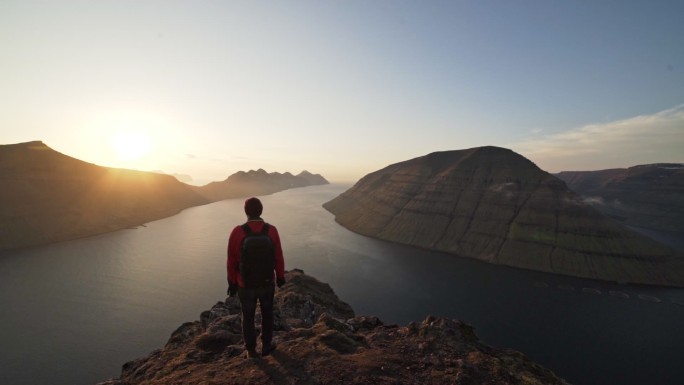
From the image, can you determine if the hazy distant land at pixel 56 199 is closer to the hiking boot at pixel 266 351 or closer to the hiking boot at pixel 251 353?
the hiking boot at pixel 251 353

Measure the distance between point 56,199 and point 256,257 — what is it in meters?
166

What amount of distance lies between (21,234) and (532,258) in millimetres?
175184

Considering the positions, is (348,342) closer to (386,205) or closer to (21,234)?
(386,205)

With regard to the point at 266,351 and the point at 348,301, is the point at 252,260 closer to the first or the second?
the point at 266,351

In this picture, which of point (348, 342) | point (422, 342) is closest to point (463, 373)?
point (422, 342)

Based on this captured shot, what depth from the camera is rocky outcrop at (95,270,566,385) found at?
891 centimetres

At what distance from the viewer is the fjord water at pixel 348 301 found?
153 ft

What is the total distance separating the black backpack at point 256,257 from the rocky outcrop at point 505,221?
104 m

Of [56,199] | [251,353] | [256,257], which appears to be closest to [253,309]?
[256,257]

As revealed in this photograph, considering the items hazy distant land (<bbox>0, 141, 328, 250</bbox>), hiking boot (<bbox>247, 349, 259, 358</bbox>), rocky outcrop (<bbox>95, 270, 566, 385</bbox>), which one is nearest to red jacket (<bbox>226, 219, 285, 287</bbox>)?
hiking boot (<bbox>247, 349, 259, 358</bbox>)

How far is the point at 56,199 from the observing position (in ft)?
409

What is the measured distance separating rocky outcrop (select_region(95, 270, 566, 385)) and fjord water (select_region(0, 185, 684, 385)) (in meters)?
42.0

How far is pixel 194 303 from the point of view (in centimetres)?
6316

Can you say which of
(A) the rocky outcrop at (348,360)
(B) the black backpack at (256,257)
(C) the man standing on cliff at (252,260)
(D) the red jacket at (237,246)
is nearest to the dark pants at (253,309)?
(C) the man standing on cliff at (252,260)
